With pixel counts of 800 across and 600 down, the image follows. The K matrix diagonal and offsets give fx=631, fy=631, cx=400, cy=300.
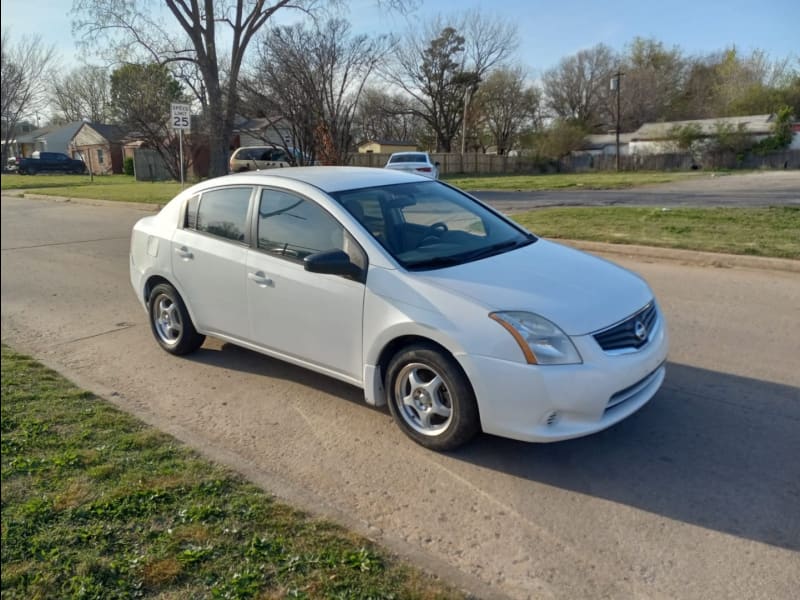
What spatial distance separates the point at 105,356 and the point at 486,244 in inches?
142

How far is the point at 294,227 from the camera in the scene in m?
4.46

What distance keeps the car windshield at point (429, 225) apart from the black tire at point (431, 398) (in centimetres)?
61

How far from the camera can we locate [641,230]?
11031 mm

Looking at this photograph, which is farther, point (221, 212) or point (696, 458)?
point (221, 212)

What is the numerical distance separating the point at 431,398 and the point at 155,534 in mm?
1624

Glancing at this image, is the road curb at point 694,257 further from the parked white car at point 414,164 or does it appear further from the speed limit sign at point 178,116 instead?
the parked white car at point 414,164

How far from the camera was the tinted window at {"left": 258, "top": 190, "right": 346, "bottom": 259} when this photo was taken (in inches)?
168

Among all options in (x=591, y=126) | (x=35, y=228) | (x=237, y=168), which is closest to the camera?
(x=35, y=228)

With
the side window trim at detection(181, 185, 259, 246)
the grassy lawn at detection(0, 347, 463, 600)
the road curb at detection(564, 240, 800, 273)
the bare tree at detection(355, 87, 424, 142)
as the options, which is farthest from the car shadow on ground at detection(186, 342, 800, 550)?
the bare tree at detection(355, 87, 424, 142)

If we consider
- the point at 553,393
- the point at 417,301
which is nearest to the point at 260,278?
the point at 417,301

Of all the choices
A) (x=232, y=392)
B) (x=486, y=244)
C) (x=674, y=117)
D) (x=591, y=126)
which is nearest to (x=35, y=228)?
(x=232, y=392)

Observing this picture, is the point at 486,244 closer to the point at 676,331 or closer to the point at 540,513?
the point at 540,513

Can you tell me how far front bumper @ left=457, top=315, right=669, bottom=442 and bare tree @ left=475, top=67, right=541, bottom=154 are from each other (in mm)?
58891

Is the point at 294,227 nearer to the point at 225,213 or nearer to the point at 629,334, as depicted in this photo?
the point at 225,213
